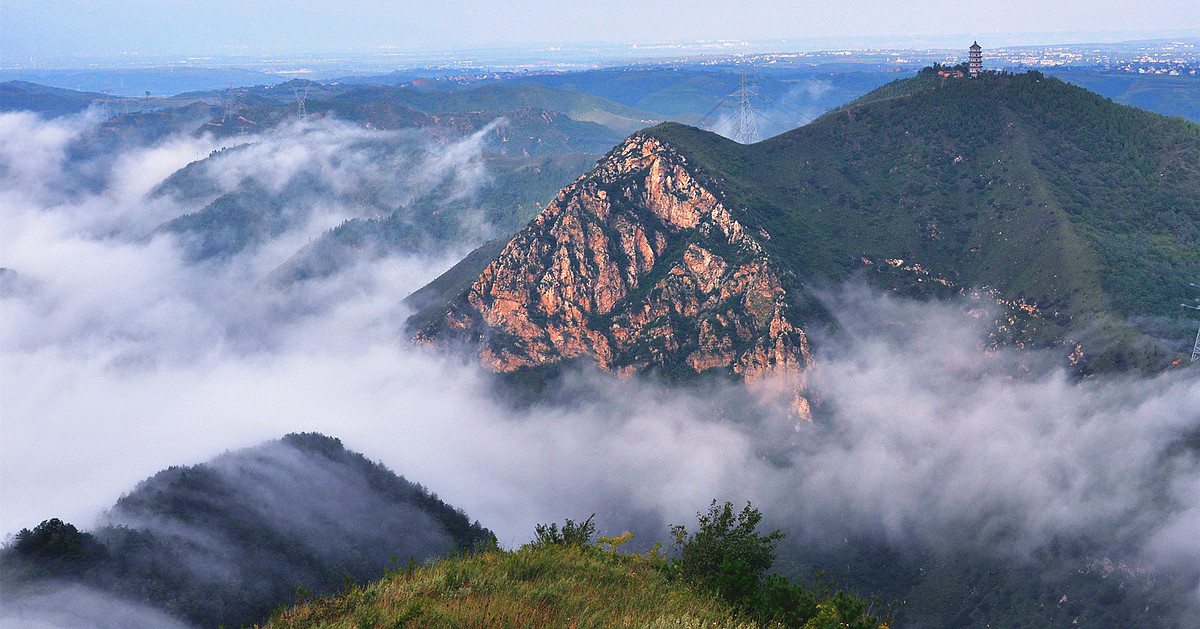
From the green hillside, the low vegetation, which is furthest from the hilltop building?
the low vegetation

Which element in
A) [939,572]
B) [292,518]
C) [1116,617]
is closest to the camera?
[1116,617]

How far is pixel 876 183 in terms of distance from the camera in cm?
16375

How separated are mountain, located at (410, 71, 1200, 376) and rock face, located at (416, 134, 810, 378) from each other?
1.23 feet

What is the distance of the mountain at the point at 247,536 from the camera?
62375 mm

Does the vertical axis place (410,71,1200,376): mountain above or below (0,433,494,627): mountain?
above

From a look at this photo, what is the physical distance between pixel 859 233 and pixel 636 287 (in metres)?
46.0

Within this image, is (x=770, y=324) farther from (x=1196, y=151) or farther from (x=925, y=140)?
(x=1196, y=151)

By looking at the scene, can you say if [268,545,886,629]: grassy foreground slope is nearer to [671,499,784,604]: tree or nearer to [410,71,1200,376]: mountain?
[671,499,784,604]: tree

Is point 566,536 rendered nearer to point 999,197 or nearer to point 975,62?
point 999,197

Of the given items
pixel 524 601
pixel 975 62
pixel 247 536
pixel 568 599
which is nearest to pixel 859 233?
pixel 975 62

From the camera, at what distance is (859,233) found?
154 meters

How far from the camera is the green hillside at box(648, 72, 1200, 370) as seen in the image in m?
122

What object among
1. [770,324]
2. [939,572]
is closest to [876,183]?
[770,324]

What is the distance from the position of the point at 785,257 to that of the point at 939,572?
61817 mm
